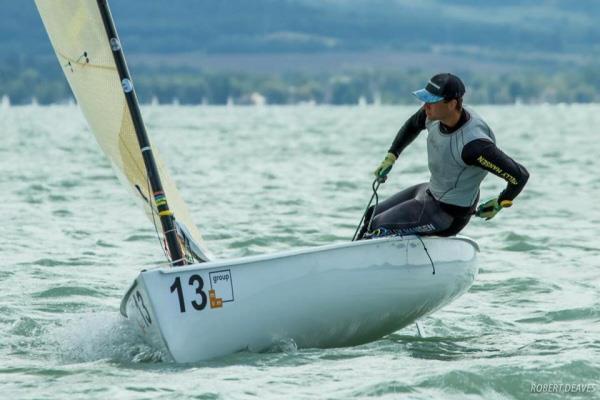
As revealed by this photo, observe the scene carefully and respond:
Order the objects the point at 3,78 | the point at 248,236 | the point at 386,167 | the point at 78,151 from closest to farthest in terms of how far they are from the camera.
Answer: the point at 386,167 < the point at 248,236 < the point at 78,151 < the point at 3,78

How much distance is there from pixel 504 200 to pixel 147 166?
209cm

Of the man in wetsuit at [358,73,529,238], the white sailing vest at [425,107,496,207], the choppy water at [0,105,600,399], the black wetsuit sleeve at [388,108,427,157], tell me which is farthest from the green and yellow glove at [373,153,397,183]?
the choppy water at [0,105,600,399]

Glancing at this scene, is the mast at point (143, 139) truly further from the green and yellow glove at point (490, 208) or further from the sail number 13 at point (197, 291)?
the green and yellow glove at point (490, 208)

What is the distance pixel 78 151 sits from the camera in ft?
125

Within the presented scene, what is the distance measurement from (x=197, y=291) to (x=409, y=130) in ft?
6.65

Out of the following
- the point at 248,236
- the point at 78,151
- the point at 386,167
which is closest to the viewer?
the point at 386,167

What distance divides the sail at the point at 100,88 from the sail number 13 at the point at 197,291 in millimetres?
1187

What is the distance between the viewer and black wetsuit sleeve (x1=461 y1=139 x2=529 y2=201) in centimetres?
742

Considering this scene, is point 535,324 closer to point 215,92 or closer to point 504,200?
point 504,200

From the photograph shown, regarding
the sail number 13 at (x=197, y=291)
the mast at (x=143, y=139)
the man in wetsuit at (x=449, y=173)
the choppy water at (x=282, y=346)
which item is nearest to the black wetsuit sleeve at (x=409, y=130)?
the man in wetsuit at (x=449, y=173)

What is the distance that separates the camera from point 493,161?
24.3 feet

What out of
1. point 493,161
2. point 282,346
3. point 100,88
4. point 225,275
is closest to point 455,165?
point 493,161

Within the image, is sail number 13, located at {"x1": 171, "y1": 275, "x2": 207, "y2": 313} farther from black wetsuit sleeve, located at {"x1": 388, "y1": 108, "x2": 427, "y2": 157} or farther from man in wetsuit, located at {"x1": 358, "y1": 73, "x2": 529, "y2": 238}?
black wetsuit sleeve, located at {"x1": 388, "y1": 108, "x2": 427, "y2": 157}

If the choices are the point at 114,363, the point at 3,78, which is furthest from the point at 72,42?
the point at 3,78
